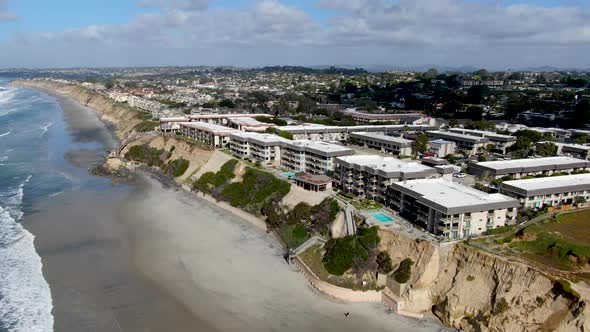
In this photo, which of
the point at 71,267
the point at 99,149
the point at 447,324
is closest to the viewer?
the point at 447,324

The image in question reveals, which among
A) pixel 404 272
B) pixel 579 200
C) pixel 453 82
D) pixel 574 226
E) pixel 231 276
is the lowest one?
pixel 231 276

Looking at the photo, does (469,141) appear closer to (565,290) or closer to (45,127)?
(565,290)

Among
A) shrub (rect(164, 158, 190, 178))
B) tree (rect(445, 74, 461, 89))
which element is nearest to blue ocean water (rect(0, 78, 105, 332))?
shrub (rect(164, 158, 190, 178))

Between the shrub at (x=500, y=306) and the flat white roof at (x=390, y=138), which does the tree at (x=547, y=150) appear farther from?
the shrub at (x=500, y=306)

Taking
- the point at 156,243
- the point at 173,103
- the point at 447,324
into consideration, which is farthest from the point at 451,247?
the point at 173,103

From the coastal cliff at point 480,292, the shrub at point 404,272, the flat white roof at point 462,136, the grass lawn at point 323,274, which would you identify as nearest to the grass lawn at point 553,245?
the coastal cliff at point 480,292

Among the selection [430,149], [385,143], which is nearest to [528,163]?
[430,149]

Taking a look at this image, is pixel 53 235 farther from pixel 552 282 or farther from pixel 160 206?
pixel 552 282
